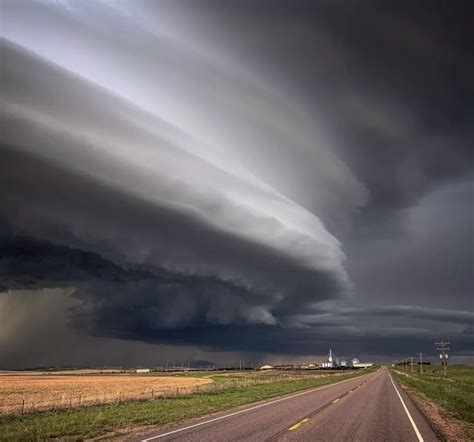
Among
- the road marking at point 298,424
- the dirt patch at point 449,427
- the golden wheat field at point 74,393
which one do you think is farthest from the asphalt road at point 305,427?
the golden wheat field at point 74,393

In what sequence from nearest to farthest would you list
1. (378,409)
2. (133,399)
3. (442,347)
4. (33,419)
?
(33,419) → (378,409) → (133,399) → (442,347)

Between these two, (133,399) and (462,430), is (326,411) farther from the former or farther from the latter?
(133,399)

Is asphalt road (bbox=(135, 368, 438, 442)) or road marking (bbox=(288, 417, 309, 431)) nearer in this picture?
asphalt road (bbox=(135, 368, 438, 442))

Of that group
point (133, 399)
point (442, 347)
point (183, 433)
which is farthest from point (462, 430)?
point (442, 347)

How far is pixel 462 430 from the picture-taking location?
18.0 m

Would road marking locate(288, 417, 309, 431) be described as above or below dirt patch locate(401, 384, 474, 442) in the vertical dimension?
above

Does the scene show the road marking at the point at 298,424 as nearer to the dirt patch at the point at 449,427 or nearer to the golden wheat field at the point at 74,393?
the dirt patch at the point at 449,427

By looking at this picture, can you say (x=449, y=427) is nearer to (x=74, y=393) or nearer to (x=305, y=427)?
(x=305, y=427)

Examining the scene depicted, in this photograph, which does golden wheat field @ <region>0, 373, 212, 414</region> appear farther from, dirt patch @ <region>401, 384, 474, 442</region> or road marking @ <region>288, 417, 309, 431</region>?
dirt patch @ <region>401, 384, 474, 442</region>

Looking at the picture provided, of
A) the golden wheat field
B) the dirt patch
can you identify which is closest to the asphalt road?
the dirt patch

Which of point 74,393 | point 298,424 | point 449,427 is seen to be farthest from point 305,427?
point 74,393

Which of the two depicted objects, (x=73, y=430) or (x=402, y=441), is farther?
(x=73, y=430)

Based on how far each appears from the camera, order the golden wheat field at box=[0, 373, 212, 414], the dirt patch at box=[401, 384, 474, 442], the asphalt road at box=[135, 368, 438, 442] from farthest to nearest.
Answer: the golden wheat field at box=[0, 373, 212, 414] < the dirt patch at box=[401, 384, 474, 442] < the asphalt road at box=[135, 368, 438, 442]

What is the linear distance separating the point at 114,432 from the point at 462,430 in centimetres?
1357
